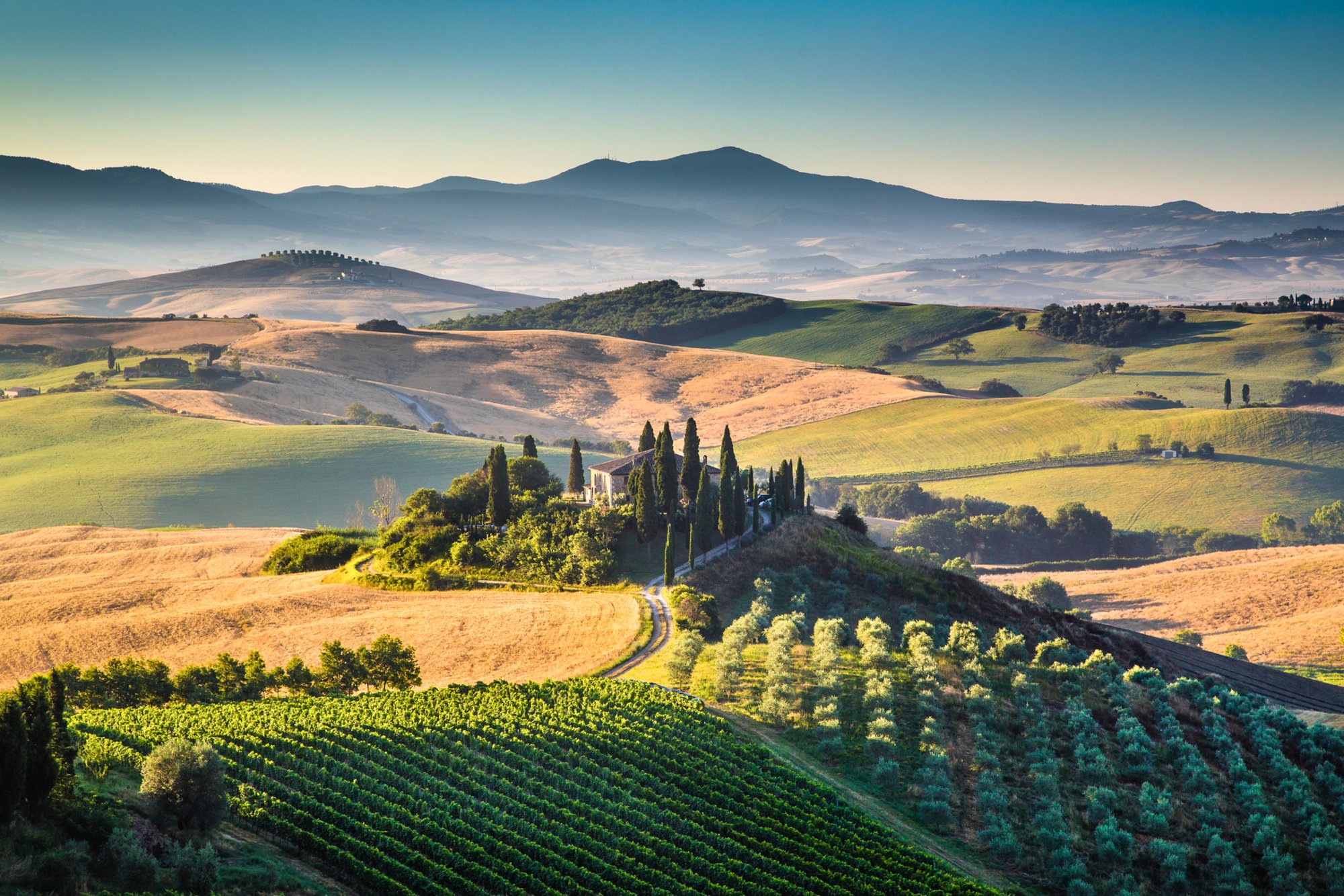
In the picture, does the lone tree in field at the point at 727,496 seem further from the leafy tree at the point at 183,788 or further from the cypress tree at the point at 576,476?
the leafy tree at the point at 183,788

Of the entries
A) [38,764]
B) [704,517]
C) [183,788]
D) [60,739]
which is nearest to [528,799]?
[183,788]

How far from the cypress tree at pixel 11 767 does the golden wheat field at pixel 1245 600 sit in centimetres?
8308

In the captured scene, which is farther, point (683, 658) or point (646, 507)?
point (646, 507)

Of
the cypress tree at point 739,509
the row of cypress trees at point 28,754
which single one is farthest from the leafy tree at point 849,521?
the row of cypress trees at point 28,754

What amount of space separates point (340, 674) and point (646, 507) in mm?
28412

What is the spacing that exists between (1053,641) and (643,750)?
1266 inches

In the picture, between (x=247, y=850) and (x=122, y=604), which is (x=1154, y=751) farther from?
(x=122, y=604)

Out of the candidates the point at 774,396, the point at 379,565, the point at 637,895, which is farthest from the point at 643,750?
the point at 774,396

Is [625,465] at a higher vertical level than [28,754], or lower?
lower

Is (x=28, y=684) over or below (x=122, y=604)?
over

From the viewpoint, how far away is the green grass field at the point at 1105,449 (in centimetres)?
13738

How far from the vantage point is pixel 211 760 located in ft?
87.8

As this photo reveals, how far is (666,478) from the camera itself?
7544 cm

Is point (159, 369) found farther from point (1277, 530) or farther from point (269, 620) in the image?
point (1277, 530)
